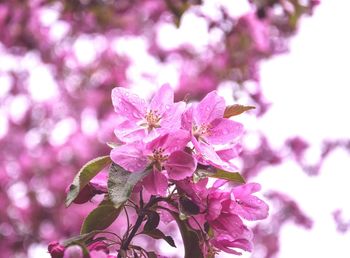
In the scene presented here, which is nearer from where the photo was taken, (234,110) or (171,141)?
(171,141)

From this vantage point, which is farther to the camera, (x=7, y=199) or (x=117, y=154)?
(x=7, y=199)

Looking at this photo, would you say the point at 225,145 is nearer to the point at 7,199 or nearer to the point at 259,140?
the point at 7,199

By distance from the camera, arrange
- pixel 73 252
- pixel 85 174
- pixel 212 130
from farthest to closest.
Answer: pixel 212 130
pixel 85 174
pixel 73 252

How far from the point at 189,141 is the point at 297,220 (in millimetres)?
5604

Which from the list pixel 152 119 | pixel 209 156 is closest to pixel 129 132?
pixel 152 119

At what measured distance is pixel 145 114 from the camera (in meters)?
1.32

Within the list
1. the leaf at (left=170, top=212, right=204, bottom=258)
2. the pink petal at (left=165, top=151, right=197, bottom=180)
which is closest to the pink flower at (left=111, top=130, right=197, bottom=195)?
the pink petal at (left=165, top=151, right=197, bottom=180)

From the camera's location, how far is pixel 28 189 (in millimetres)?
5797

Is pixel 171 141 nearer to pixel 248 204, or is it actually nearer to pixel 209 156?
pixel 209 156

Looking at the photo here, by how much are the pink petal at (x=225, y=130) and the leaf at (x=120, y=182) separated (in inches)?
8.1

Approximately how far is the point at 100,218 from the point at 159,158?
0.59 feet

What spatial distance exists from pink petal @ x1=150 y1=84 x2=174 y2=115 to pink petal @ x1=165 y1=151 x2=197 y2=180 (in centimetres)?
15

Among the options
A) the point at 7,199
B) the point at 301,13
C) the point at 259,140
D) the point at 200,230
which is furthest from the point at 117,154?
the point at 259,140

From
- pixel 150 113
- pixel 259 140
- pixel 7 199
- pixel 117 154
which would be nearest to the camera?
pixel 117 154
